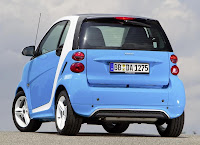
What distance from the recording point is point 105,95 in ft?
30.0

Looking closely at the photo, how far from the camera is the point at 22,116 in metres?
11.8

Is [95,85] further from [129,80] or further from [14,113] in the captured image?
[14,113]

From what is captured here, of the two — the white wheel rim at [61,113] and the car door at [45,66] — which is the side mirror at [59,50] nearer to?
the car door at [45,66]

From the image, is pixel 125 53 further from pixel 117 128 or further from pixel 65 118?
pixel 117 128

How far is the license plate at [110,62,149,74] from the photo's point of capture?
931 centimetres

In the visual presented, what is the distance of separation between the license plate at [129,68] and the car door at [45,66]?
1.07 meters

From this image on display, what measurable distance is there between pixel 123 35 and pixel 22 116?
300 cm

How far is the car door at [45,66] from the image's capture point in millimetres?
10094

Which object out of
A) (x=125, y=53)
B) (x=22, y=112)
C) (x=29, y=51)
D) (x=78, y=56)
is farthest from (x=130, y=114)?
(x=22, y=112)

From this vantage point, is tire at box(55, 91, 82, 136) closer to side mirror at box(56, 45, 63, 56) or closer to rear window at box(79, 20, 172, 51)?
side mirror at box(56, 45, 63, 56)

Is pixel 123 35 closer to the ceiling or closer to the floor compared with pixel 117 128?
closer to the ceiling

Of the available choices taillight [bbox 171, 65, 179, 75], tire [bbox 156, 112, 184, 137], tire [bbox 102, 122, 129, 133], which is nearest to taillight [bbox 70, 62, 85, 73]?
taillight [bbox 171, 65, 179, 75]

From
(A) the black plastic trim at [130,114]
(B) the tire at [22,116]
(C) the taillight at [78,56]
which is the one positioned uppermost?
(C) the taillight at [78,56]

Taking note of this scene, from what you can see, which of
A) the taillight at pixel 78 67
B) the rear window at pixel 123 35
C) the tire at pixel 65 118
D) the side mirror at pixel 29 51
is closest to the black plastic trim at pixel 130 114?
the tire at pixel 65 118
